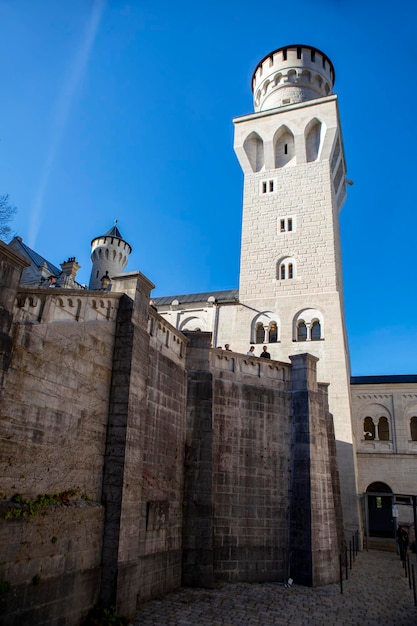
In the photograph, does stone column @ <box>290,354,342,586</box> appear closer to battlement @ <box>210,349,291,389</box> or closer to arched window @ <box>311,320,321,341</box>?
battlement @ <box>210,349,291,389</box>

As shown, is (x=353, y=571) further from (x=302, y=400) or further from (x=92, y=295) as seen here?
(x=92, y=295)

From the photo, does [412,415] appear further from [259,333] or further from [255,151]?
[255,151]

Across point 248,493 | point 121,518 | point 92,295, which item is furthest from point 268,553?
point 92,295

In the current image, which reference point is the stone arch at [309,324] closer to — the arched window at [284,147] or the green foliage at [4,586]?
the arched window at [284,147]

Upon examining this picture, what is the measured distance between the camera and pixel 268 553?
1431cm

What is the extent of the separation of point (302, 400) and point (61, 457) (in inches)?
372

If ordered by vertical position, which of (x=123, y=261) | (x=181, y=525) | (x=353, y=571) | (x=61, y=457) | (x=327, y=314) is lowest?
(x=353, y=571)

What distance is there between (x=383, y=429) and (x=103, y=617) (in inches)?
963

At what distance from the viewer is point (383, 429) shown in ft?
A: 96.6

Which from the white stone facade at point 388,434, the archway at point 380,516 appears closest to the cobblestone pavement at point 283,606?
the white stone facade at point 388,434

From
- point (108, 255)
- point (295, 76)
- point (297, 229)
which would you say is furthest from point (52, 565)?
point (108, 255)

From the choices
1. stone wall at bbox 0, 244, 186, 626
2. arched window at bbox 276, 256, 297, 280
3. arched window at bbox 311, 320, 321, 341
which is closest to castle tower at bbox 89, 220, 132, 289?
arched window at bbox 276, 256, 297, 280

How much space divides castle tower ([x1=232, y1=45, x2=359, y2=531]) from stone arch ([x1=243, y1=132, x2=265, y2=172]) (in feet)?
0.23

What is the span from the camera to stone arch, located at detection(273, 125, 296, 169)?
31.9 metres
